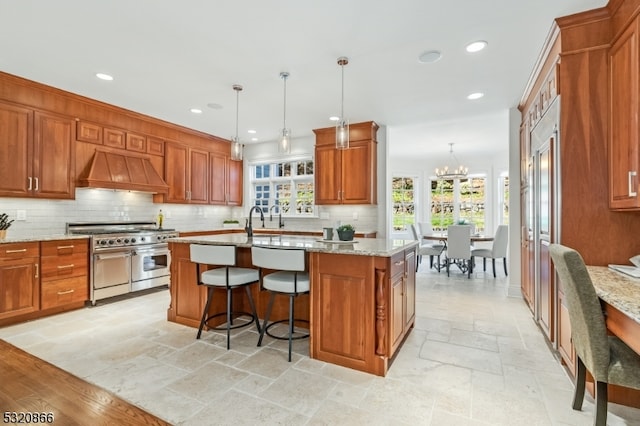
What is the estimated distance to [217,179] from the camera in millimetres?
6266

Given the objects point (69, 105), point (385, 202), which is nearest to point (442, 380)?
point (385, 202)

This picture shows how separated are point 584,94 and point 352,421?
274cm

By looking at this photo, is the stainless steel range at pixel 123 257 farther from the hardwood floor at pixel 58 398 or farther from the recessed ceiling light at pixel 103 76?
the hardwood floor at pixel 58 398

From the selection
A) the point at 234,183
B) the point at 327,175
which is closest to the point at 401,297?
the point at 327,175

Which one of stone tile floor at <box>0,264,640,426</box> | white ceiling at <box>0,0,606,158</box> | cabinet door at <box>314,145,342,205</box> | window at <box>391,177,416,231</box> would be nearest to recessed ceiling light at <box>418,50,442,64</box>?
white ceiling at <box>0,0,606,158</box>

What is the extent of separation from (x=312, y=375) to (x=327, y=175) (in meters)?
3.86

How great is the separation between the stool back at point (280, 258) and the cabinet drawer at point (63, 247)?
2.69 m

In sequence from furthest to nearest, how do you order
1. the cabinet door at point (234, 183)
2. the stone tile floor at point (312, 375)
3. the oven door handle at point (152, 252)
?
the cabinet door at point (234, 183)
the oven door handle at point (152, 252)
the stone tile floor at point (312, 375)

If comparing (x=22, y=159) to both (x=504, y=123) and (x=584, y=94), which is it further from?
(x=504, y=123)

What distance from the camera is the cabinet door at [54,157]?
3.73m

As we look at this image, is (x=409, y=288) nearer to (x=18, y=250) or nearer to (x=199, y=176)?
(x=18, y=250)

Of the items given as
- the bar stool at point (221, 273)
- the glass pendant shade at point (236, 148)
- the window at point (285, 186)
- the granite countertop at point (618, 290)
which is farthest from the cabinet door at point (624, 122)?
the window at point (285, 186)

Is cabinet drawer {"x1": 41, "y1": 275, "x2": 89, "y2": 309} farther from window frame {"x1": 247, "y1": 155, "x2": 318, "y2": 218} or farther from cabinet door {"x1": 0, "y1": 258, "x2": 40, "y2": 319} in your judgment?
window frame {"x1": 247, "y1": 155, "x2": 318, "y2": 218}

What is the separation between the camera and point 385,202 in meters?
5.37
